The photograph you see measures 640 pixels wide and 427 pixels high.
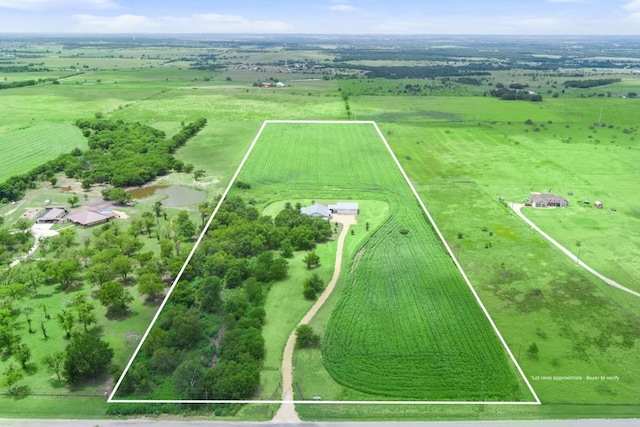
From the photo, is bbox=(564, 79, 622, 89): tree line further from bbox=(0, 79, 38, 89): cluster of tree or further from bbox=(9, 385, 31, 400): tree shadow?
bbox=(9, 385, 31, 400): tree shadow

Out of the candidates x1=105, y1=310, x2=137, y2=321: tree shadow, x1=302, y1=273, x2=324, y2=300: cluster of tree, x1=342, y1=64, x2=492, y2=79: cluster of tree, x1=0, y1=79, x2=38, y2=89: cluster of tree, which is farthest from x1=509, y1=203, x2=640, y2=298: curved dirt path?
x1=0, y1=79, x2=38, y2=89: cluster of tree

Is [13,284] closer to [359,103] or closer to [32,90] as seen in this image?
[359,103]

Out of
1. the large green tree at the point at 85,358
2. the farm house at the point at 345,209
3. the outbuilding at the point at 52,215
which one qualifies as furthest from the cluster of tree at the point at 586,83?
the large green tree at the point at 85,358

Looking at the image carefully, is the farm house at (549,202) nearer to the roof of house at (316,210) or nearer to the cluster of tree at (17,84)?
the roof of house at (316,210)

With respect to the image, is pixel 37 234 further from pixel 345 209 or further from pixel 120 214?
pixel 345 209

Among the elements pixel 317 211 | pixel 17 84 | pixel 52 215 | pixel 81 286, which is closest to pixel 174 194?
pixel 52 215

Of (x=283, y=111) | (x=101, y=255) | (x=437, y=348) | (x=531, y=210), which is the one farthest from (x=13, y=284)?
(x=283, y=111)
